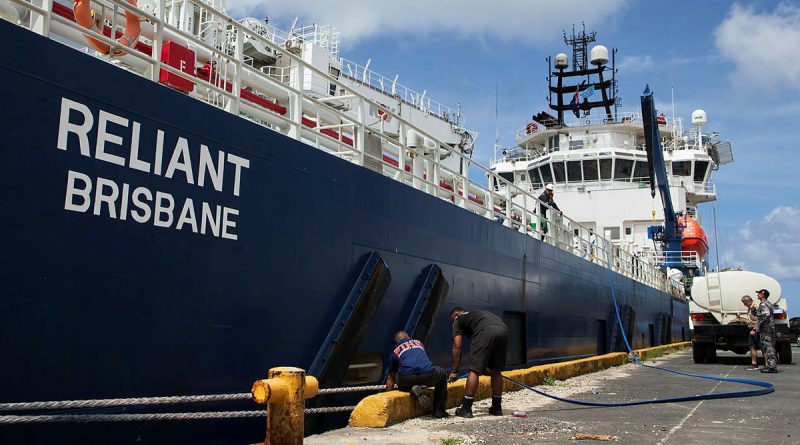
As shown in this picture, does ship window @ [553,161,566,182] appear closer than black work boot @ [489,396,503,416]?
No

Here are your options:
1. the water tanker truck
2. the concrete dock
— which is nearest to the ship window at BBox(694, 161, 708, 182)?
the water tanker truck

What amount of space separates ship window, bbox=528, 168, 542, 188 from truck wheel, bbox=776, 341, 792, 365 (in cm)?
1954

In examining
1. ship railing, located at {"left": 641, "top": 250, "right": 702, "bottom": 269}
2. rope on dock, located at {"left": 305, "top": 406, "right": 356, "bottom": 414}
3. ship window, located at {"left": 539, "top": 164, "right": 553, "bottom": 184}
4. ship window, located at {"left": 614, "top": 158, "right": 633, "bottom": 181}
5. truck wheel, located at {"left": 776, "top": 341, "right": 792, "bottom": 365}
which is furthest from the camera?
ship window, located at {"left": 539, "top": 164, "right": 553, "bottom": 184}

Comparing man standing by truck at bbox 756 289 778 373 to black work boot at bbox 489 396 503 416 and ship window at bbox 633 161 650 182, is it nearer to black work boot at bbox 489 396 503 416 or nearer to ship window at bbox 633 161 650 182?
black work boot at bbox 489 396 503 416

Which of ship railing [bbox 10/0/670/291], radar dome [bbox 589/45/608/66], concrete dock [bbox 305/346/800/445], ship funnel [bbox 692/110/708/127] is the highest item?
radar dome [bbox 589/45/608/66]

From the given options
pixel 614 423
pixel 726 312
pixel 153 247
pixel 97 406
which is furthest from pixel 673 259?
pixel 97 406

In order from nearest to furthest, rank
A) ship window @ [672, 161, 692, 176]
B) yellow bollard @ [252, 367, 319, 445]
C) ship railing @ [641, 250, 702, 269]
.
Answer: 1. yellow bollard @ [252, 367, 319, 445]
2. ship railing @ [641, 250, 702, 269]
3. ship window @ [672, 161, 692, 176]

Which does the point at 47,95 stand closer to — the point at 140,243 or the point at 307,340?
the point at 140,243

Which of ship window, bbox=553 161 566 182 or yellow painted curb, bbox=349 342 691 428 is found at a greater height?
ship window, bbox=553 161 566 182

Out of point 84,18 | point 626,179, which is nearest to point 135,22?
point 84,18

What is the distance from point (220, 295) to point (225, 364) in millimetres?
614

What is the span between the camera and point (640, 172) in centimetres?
3338

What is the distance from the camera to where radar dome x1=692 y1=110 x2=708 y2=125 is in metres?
36.9

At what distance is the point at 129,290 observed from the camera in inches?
198
